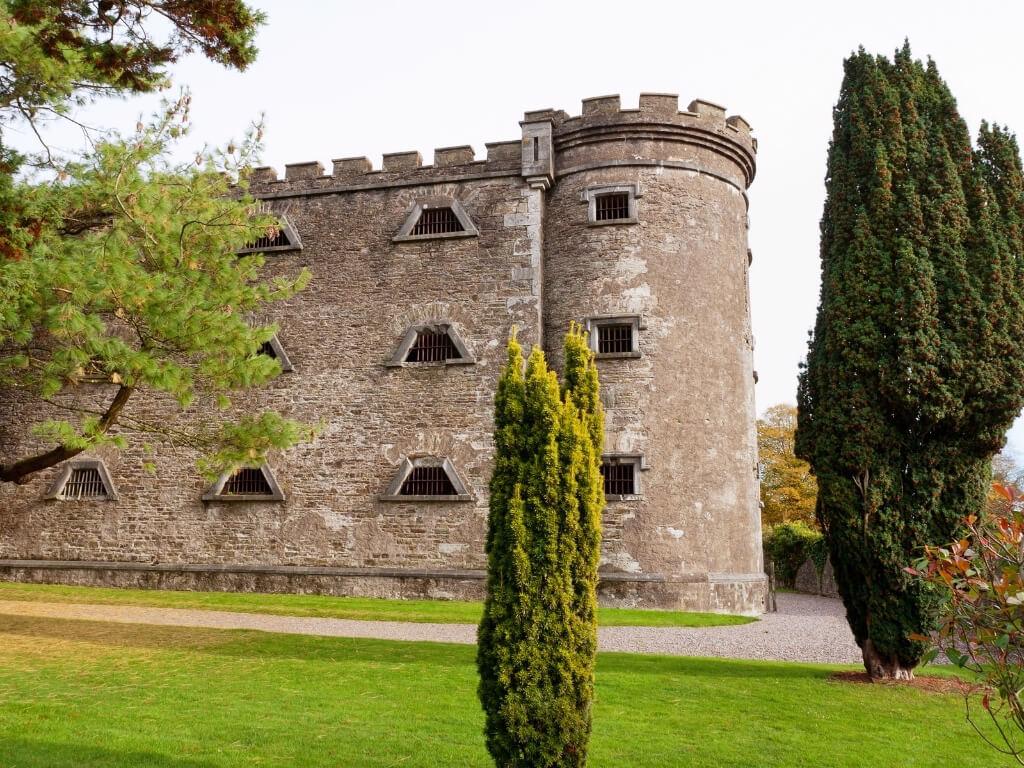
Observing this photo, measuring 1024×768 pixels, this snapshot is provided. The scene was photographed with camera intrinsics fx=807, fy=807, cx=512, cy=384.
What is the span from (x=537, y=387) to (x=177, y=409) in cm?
1582

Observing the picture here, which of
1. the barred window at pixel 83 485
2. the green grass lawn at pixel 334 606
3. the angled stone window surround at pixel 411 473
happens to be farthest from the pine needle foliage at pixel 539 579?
the barred window at pixel 83 485

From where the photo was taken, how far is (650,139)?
60.4ft

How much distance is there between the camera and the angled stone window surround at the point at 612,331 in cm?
1747

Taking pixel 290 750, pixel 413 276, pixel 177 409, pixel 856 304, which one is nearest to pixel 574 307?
pixel 413 276

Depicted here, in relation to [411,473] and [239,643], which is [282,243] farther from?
[239,643]

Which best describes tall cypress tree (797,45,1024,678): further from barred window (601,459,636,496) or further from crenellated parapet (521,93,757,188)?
crenellated parapet (521,93,757,188)

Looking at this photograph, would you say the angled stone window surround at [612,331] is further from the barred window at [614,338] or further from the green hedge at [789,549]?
the green hedge at [789,549]

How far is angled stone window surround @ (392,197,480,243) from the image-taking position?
1861cm

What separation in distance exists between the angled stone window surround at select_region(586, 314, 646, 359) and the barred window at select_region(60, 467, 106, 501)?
12338mm

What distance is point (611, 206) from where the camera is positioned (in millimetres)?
18484

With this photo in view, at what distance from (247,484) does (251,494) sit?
0.34m

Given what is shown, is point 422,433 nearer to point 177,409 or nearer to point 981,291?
point 177,409

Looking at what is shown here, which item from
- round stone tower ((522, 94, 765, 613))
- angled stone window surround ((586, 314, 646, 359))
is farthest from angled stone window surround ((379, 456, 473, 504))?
angled stone window surround ((586, 314, 646, 359))

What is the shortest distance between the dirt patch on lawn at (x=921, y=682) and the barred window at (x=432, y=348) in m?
10.6
